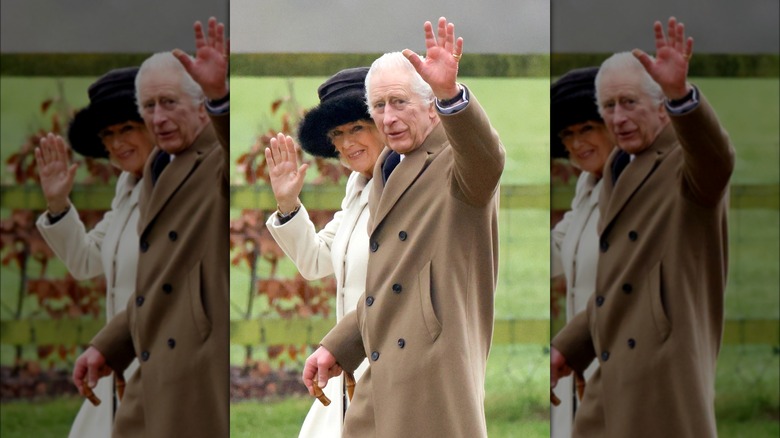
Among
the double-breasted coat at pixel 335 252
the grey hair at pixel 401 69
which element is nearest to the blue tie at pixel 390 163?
the double-breasted coat at pixel 335 252

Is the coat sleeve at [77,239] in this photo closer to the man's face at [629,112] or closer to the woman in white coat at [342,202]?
the woman in white coat at [342,202]

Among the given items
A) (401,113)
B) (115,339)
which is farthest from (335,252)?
(115,339)

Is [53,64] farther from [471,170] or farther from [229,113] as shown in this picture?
[471,170]

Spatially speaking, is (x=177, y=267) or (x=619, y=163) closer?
(x=619, y=163)

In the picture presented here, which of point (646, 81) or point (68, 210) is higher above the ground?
point (646, 81)

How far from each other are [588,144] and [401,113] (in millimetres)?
734

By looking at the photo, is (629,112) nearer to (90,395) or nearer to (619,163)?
(619,163)

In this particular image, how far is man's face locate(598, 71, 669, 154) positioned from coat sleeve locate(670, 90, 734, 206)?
0.11 m

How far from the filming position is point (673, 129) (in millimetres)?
4508

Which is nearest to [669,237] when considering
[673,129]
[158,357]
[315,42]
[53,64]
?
[673,129]

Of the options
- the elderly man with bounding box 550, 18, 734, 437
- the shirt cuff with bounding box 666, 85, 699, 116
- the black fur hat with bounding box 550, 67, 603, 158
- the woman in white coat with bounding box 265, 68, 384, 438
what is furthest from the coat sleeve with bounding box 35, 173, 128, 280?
the shirt cuff with bounding box 666, 85, 699, 116

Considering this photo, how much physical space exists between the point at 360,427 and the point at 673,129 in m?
1.59

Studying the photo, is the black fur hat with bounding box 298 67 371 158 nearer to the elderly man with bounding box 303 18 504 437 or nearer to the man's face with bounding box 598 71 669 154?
the elderly man with bounding box 303 18 504 437

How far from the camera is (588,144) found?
474 cm
